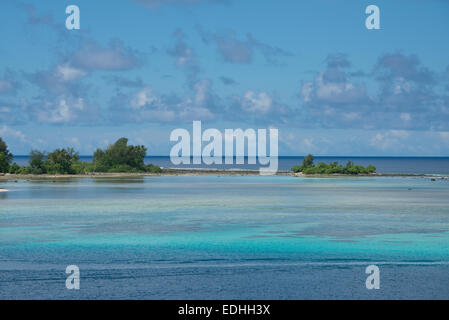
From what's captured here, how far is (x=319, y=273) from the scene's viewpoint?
22.9m

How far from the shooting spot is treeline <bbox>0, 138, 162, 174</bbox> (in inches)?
4820

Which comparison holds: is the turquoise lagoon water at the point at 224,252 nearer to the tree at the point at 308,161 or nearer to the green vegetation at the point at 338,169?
the green vegetation at the point at 338,169

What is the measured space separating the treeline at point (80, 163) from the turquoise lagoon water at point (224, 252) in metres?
75.9

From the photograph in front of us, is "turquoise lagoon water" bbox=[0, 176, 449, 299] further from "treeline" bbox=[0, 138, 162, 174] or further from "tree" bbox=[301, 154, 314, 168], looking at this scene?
"tree" bbox=[301, 154, 314, 168]

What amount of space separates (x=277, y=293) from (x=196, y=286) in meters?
2.91

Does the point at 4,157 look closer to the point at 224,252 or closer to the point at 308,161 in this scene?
the point at 308,161

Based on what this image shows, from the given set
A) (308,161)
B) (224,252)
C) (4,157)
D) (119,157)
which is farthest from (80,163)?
(224,252)

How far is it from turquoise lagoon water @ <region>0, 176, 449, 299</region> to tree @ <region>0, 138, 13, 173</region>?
245ft

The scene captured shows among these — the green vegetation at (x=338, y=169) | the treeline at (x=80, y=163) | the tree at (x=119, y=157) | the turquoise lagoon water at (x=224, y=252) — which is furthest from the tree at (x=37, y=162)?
the turquoise lagoon water at (x=224, y=252)
